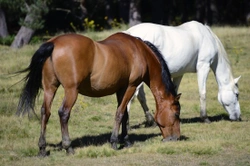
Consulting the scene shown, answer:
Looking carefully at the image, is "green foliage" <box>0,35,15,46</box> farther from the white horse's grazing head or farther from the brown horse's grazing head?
the brown horse's grazing head

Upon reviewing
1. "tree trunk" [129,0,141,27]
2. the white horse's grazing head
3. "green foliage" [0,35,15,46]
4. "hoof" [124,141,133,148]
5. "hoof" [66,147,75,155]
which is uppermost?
"hoof" [66,147,75,155]

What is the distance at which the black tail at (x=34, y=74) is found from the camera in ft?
26.9

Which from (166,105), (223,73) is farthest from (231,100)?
(166,105)

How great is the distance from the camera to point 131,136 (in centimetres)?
1030

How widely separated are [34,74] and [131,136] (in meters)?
2.59

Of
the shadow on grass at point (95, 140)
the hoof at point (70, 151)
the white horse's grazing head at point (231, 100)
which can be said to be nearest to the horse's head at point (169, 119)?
the shadow on grass at point (95, 140)

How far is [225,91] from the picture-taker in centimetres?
1207

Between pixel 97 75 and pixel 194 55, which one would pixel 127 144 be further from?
pixel 194 55

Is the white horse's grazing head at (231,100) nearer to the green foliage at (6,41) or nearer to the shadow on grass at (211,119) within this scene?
the shadow on grass at (211,119)

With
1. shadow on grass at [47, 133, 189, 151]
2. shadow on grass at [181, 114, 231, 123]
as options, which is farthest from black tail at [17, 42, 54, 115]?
shadow on grass at [181, 114, 231, 123]

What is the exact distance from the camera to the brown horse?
8.22m

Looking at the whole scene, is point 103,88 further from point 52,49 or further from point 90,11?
point 90,11

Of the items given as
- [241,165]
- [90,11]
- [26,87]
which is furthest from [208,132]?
[90,11]

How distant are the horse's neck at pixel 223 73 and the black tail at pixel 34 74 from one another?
4736mm
